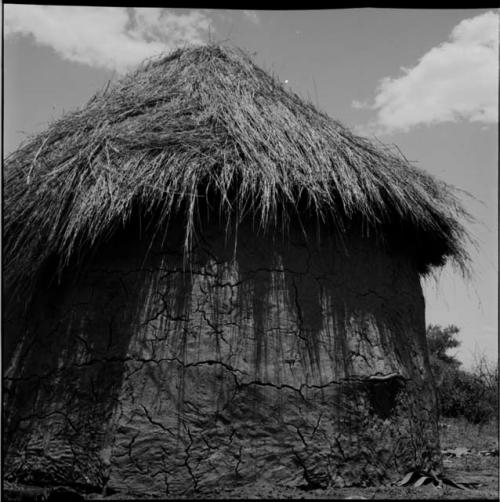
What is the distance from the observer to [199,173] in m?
3.53

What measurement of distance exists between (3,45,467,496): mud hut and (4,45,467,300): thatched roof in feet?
0.05

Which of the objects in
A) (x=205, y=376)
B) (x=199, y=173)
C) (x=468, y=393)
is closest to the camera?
(x=205, y=376)

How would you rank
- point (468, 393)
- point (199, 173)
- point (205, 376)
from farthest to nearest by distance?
point (468, 393)
point (199, 173)
point (205, 376)

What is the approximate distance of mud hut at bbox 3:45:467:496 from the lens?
3404 millimetres

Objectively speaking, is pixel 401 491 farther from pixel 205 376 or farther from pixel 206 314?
pixel 206 314

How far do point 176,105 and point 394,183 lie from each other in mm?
1477

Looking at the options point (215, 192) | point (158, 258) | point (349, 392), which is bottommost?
point (349, 392)

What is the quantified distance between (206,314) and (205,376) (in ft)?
1.07

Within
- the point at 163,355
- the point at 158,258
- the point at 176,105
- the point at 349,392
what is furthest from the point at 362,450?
the point at 176,105

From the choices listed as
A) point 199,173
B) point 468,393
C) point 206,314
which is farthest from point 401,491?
point 468,393

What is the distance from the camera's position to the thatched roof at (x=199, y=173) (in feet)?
11.6

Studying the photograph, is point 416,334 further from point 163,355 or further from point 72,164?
point 72,164

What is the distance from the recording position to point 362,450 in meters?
3.64

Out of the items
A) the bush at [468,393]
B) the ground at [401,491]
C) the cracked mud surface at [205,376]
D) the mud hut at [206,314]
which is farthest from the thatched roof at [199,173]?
the bush at [468,393]
